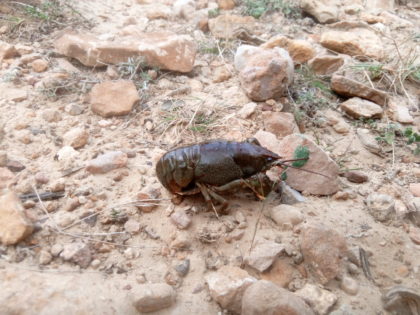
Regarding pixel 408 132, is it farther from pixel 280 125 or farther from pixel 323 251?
pixel 323 251

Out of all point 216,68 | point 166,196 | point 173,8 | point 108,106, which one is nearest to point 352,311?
point 166,196

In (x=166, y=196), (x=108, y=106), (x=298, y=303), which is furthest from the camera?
(x=108, y=106)

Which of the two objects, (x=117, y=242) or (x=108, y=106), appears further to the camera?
(x=108, y=106)

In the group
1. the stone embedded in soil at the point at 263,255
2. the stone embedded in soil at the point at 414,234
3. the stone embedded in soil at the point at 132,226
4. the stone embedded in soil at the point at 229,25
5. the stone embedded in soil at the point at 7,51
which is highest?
the stone embedded in soil at the point at 229,25

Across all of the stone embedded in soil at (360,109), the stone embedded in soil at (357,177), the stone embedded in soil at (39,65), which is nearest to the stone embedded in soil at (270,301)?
the stone embedded in soil at (357,177)

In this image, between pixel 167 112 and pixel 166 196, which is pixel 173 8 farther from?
pixel 166 196

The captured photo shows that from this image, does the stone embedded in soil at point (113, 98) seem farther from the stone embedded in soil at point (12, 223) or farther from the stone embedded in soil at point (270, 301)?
the stone embedded in soil at point (270, 301)

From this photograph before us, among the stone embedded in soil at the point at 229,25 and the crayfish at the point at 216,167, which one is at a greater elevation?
the stone embedded in soil at the point at 229,25

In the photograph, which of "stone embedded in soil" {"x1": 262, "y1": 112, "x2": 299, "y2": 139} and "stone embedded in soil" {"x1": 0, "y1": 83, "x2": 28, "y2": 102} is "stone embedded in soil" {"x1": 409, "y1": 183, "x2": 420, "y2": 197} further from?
"stone embedded in soil" {"x1": 0, "y1": 83, "x2": 28, "y2": 102}
